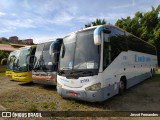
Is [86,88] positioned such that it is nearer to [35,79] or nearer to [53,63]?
[53,63]

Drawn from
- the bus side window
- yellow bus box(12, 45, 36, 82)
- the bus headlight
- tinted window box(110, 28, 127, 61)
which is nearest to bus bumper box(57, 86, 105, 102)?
the bus headlight

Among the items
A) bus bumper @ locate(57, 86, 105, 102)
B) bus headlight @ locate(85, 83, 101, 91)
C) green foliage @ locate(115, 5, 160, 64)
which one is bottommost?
bus bumper @ locate(57, 86, 105, 102)

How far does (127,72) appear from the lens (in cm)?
990

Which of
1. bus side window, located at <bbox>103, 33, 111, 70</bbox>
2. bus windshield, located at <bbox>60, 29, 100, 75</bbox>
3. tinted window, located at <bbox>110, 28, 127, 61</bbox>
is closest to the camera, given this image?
bus windshield, located at <bbox>60, 29, 100, 75</bbox>

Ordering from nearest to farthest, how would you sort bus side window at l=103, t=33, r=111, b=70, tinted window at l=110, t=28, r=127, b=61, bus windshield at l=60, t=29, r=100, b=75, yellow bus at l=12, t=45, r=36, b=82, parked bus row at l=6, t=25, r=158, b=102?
parked bus row at l=6, t=25, r=158, b=102 < bus windshield at l=60, t=29, r=100, b=75 < bus side window at l=103, t=33, r=111, b=70 < tinted window at l=110, t=28, r=127, b=61 < yellow bus at l=12, t=45, r=36, b=82

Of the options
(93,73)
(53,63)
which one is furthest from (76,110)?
(53,63)

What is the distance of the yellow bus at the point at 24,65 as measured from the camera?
12.3m

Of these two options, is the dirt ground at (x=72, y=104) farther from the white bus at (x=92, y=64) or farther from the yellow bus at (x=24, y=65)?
the yellow bus at (x=24, y=65)

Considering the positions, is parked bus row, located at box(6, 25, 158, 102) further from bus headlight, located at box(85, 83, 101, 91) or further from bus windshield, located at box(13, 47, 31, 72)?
bus windshield, located at box(13, 47, 31, 72)

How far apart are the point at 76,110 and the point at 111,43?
10.5 feet

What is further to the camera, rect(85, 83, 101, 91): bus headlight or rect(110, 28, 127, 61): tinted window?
rect(110, 28, 127, 61): tinted window

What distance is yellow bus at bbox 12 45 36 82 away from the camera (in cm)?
1233

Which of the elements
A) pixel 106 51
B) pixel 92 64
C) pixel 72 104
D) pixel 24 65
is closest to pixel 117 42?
pixel 106 51

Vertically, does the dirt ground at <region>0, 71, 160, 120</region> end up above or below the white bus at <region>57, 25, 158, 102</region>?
below
